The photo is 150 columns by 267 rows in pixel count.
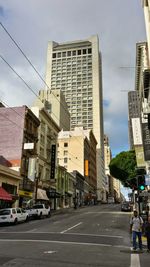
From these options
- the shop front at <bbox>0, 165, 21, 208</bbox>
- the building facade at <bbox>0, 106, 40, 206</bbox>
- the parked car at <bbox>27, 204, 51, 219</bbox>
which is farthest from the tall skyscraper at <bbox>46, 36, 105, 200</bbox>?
the parked car at <bbox>27, 204, 51, 219</bbox>

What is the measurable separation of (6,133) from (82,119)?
10470 cm

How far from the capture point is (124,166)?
2188 inches

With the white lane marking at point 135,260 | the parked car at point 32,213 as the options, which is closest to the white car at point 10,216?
the parked car at point 32,213

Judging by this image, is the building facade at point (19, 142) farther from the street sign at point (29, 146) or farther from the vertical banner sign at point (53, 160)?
the vertical banner sign at point (53, 160)

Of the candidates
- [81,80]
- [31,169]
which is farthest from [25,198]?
[81,80]

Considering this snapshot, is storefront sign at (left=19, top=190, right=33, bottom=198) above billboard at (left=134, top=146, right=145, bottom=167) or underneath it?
underneath

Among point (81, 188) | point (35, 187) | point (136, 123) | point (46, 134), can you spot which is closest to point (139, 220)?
point (136, 123)

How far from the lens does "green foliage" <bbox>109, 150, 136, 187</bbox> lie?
55.0 meters

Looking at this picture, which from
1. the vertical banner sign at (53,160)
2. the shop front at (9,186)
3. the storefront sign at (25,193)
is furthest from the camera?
the vertical banner sign at (53,160)

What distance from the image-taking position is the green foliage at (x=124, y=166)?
54994mm

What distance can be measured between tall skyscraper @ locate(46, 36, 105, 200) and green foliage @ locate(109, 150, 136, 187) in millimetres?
86968

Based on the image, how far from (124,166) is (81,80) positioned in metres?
107

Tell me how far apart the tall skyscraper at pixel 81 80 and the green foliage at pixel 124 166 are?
87.0 meters

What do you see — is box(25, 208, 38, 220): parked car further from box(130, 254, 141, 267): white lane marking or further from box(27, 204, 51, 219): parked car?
box(130, 254, 141, 267): white lane marking
